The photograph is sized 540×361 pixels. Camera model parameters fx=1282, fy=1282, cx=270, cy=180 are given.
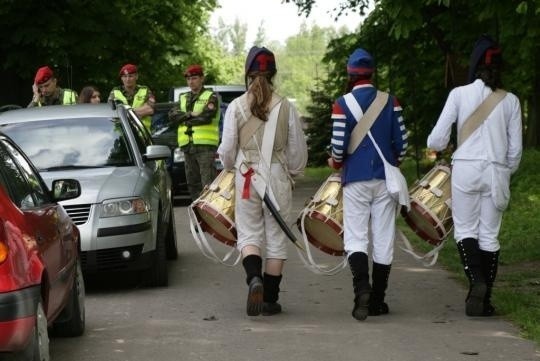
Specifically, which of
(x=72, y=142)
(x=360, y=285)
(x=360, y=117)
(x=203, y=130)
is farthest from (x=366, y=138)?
(x=203, y=130)

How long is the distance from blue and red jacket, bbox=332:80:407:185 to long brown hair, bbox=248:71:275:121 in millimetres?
501

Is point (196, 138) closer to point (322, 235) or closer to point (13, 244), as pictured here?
point (322, 235)

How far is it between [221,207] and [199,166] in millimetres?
6133

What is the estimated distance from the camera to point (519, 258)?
505 inches

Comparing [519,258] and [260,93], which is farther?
[519,258]

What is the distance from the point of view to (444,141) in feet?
29.8

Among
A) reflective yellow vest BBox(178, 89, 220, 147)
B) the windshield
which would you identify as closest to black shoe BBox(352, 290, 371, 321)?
the windshield

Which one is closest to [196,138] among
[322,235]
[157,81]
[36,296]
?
[322,235]

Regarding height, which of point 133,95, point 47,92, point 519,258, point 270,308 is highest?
point 47,92

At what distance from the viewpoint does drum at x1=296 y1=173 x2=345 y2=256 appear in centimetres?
931

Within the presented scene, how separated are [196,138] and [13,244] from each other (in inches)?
370

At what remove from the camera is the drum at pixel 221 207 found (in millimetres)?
9531

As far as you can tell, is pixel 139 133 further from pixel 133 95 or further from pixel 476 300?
pixel 476 300

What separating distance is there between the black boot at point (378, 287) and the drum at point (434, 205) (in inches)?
18.9
